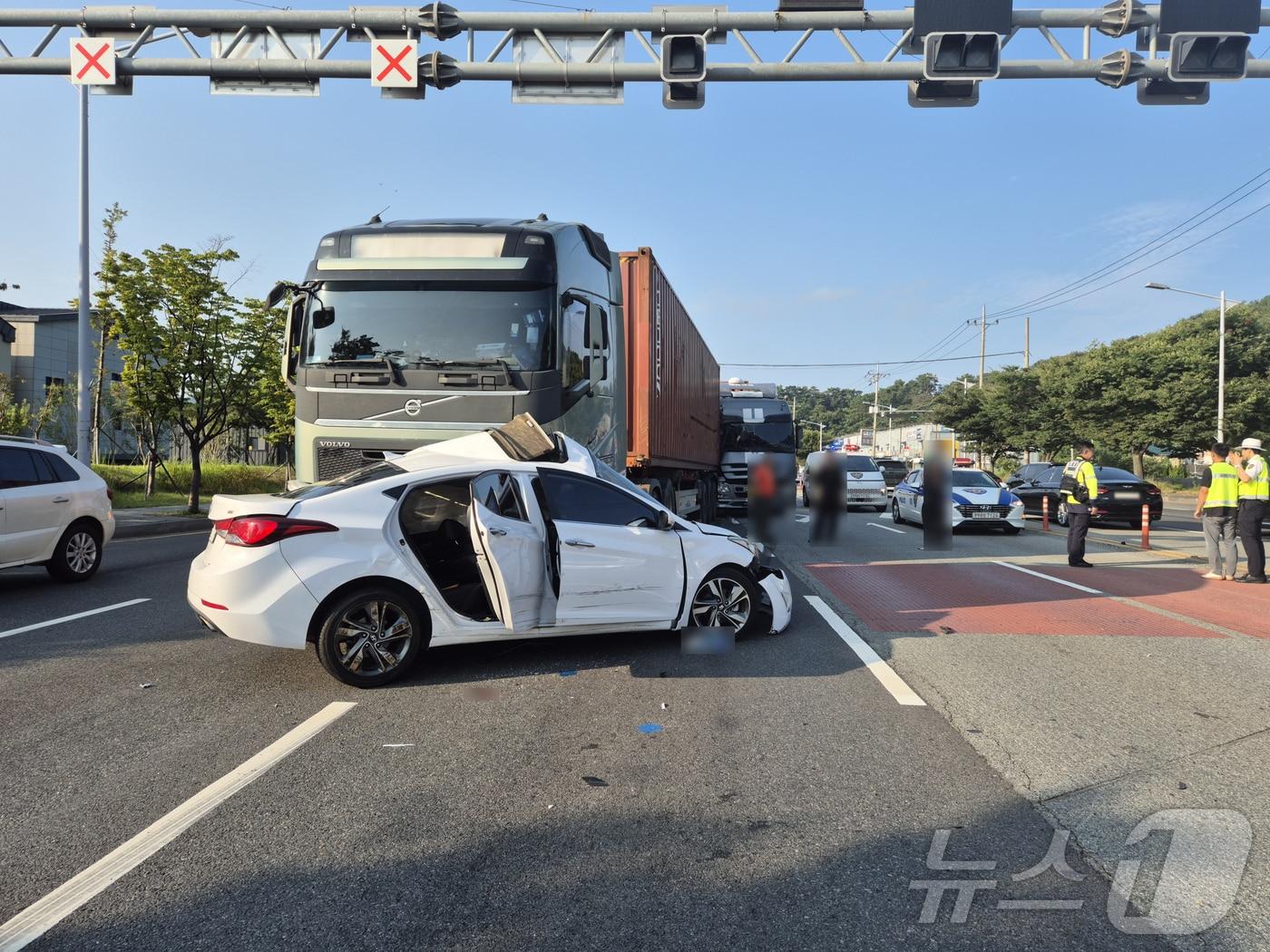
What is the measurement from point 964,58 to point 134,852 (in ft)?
33.2

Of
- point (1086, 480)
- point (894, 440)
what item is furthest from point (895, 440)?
point (1086, 480)

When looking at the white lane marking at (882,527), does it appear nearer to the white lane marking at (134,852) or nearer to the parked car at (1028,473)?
the parked car at (1028,473)

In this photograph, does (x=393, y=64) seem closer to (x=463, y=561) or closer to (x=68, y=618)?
(x=463, y=561)

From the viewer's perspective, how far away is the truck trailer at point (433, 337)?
7805 mm

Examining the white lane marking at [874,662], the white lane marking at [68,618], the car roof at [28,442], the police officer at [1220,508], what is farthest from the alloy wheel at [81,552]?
the police officer at [1220,508]

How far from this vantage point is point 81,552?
32.1 ft

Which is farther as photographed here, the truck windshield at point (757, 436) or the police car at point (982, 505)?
the truck windshield at point (757, 436)

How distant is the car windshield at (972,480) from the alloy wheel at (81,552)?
14.8 m

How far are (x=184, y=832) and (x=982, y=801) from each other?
3.35m

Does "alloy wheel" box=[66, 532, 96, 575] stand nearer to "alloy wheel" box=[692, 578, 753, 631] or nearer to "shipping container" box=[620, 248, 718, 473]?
"shipping container" box=[620, 248, 718, 473]

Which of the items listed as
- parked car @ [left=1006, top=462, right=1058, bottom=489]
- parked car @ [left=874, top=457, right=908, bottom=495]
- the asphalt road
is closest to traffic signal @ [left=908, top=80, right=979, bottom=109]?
the asphalt road

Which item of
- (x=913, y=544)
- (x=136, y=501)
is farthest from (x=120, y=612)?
(x=136, y=501)

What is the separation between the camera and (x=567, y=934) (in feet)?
8.91

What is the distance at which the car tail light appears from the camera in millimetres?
5305
